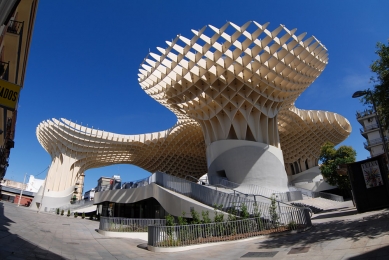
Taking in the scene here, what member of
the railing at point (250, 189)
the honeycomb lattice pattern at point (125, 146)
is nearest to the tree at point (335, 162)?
the railing at point (250, 189)

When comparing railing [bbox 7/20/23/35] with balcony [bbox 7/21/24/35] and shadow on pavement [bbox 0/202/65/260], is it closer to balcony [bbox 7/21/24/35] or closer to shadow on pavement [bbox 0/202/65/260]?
balcony [bbox 7/21/24/35]

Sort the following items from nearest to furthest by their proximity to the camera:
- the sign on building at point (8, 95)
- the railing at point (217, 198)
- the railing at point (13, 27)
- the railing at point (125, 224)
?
the sign on building at point (8, 95) < the railing at point (13, 27) < the railing at point (217, 198) < the railing at point (125, 224)

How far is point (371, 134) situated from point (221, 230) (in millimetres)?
46132

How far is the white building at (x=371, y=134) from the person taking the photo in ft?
144

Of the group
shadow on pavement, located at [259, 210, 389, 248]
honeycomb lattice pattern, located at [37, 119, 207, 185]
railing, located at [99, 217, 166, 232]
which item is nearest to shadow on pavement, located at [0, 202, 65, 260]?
shadow on pavement, located at [259, 210, 389, 248]

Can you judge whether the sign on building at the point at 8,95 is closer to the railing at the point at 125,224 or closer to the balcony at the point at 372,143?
the railing at the point at 125,224

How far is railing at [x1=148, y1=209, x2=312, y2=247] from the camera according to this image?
10359 millimetres

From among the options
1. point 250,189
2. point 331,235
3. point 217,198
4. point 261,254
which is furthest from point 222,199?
point 250,189

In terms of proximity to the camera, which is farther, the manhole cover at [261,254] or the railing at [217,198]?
the railing at [217,198]

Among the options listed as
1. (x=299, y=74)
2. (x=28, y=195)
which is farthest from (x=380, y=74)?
(x=28, y=195)

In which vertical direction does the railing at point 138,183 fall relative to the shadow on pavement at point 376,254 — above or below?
above

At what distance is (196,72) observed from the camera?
26.1 m

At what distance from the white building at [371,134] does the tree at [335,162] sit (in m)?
22.4

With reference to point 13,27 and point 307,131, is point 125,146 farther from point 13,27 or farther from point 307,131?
point 13,27
